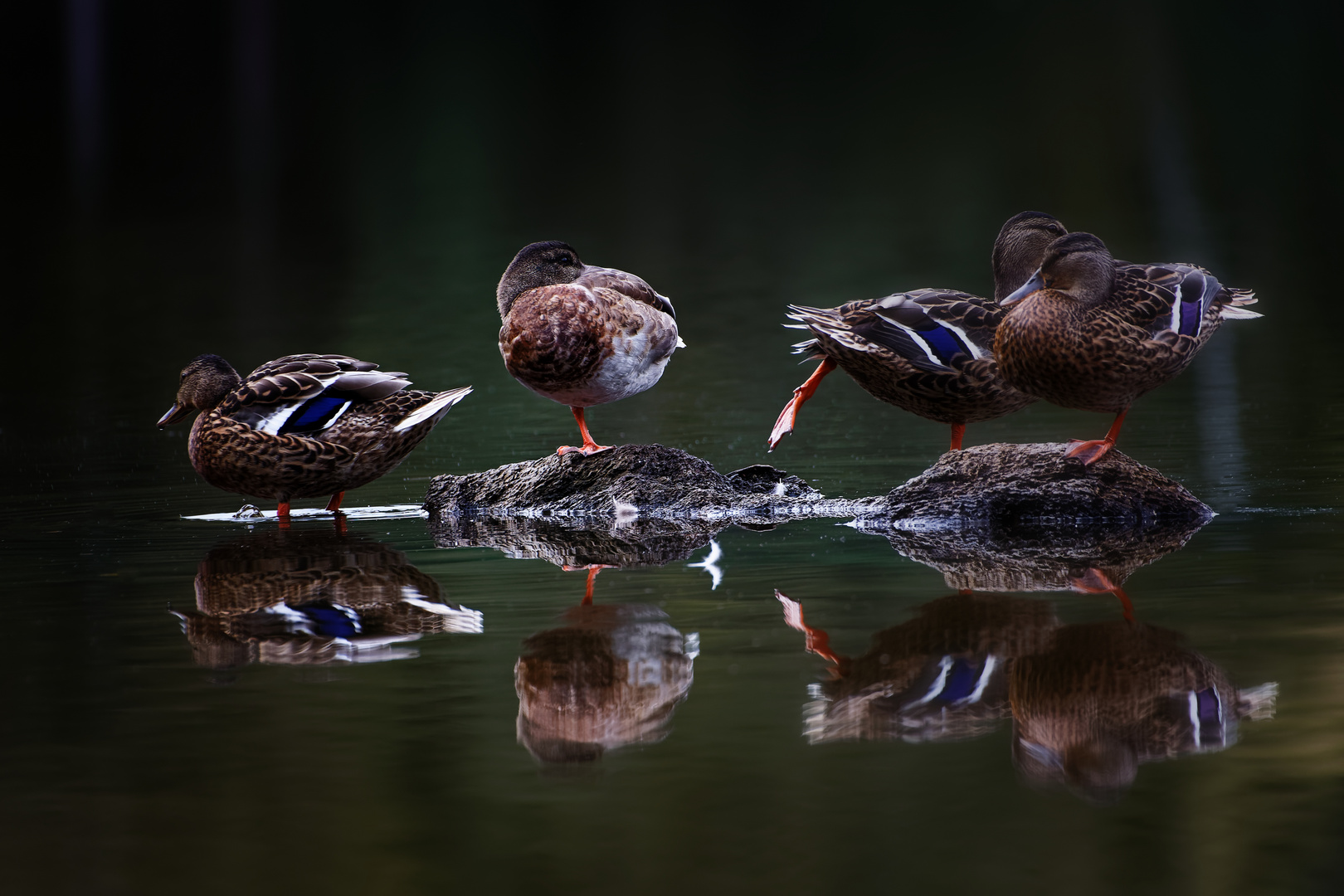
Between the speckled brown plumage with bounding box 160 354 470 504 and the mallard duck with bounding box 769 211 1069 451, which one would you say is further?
the speckled brown plumage with bounding box 160 354 470 504

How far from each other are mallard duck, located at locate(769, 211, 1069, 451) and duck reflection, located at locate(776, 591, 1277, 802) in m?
2.67

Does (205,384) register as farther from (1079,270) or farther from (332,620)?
(1079,270)

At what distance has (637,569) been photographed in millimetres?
7383

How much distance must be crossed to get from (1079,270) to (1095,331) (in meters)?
0.37

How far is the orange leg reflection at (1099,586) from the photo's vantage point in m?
6.23

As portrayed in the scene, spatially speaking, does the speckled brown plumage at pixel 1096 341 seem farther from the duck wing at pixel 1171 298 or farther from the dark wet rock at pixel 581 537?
the dark wet rock at pixel 581 537

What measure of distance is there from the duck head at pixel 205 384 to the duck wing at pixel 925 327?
131 inches

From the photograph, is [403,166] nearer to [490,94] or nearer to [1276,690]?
[490,94]

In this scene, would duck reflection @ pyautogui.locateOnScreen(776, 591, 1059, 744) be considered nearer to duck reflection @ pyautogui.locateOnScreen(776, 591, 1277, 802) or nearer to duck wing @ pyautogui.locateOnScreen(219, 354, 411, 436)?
duck reflection @ pyautogui.locateOnScreen(776, 591, 1277, 802)

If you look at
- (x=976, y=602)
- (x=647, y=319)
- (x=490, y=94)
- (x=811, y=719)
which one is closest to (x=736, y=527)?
(x=647, y=319)

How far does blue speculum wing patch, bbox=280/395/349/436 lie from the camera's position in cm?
886

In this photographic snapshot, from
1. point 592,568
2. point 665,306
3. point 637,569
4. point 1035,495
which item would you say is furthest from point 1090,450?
point 665,306

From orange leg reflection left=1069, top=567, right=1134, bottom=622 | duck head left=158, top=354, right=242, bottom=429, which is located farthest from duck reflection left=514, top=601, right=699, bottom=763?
duck head left=158, top=354, right=242, bottom=429

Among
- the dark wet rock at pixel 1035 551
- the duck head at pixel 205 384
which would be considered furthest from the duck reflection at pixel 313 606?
the dark wet rock at pixel 1035 551
